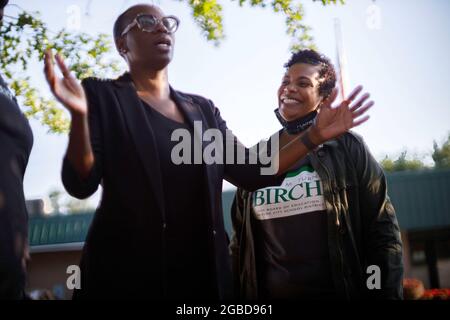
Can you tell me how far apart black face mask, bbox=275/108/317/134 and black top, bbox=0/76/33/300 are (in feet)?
4.05

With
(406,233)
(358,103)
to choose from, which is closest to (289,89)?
(358,103)

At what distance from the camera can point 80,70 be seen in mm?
2543

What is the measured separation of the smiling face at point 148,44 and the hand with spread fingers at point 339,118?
0.61 metres

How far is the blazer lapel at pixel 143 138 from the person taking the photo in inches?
58.5

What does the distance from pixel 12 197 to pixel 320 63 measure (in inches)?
66.0

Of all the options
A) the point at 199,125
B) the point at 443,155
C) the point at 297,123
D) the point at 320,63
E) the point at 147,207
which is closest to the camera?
the point at 147,207

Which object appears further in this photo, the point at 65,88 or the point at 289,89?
the point at 289,89

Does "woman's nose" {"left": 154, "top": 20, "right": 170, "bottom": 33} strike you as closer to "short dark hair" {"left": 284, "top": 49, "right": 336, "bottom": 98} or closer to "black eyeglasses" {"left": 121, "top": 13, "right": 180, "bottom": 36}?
"black eyeglasses" {"left": 121, "top": 13, "right": 180, "bottom": 36}

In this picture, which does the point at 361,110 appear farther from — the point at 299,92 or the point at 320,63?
the point at 320,63

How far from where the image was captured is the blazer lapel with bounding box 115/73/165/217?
1.49 meters

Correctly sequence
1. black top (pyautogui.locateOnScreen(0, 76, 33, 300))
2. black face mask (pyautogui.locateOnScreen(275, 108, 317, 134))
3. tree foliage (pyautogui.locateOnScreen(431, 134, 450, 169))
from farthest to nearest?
1. tree foliage (pyautogui.locateOnScreen(431, 134, 450, 169))
2. black face mask (pyautogui.locateOnScreen(275, 108, 317, 134))
3. black top (pyautogui.locateOnScreen(0, 76, 33, 300))

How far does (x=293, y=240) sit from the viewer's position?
2070 mm

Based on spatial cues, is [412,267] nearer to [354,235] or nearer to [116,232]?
[354,235]
